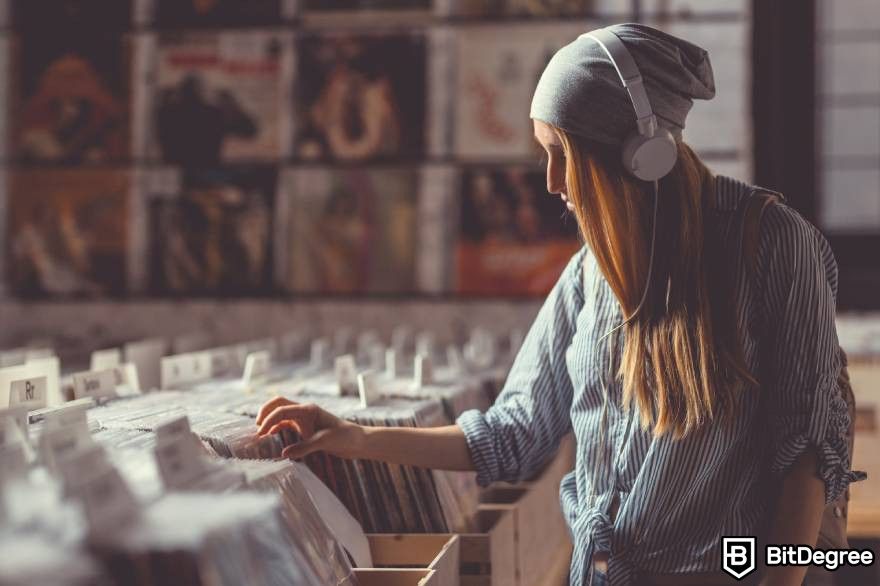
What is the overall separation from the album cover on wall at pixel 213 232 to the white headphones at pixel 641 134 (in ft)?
10.2

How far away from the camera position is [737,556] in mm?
1383

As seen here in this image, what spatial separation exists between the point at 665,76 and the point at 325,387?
101cm

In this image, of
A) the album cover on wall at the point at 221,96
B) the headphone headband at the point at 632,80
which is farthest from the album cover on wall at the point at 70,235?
the headphone headband at the point at 632,80

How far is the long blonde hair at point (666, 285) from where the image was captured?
138 centimetres

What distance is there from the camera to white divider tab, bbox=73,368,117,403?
1.76m

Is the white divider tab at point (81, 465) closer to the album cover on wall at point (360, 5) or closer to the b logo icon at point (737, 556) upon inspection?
the b logo icon at point (737, 556)

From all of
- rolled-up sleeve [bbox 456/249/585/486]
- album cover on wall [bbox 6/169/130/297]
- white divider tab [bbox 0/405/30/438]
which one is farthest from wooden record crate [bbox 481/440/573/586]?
album cover on wall [bbox 6/169/130/297]

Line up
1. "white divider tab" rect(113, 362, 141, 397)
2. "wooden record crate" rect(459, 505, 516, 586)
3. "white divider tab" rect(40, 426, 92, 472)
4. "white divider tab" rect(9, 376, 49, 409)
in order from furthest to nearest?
"white divider tab" rect(113, 362, 141, 397) < "wooden record crate" rect(459, 505, 516, 586) < "white divider tab" rect(9, 376, 49, 409) < "white divider tab" rect(40, 426, 92, 472)

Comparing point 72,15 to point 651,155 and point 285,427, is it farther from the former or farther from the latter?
point 651,155

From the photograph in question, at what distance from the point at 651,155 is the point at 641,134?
30mm

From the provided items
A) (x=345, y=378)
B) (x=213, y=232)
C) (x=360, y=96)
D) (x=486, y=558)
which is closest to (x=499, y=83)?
(x=360, y=96)

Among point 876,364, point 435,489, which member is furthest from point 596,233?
point 876,364

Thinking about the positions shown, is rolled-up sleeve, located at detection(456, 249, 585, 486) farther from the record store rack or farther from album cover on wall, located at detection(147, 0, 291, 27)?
album cover on wall, located at detection(147, 0, 291, 27)

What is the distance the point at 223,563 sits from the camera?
2.85 feet
